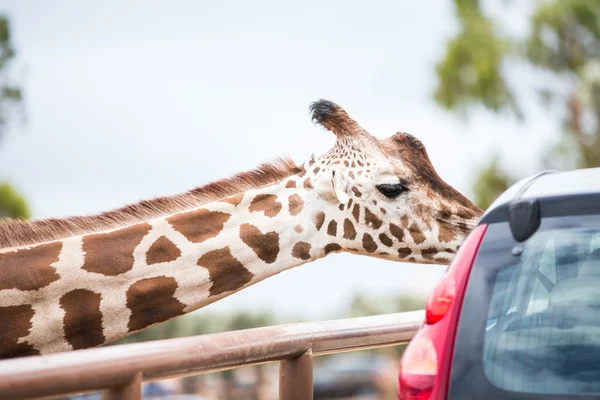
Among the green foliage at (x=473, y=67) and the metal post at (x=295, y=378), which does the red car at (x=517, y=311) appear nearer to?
the metal post at (x=295, y=378)

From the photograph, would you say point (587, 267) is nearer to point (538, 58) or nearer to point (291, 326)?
point (291, 326)

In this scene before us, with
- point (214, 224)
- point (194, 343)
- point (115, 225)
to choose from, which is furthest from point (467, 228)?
point (194, 343)

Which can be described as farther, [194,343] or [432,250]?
[432,250]

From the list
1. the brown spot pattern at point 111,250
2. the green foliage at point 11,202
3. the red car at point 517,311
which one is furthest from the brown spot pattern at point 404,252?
the green foliage at point 11,202

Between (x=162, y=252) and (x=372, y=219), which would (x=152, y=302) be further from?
(x=372, y=219)

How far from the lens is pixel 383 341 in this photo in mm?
4180

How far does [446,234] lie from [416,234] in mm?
195

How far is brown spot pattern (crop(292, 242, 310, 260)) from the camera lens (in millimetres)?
5445

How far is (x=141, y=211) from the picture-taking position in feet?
17.3

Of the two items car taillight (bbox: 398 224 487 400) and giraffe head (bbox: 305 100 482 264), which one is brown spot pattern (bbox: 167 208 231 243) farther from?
car taillight (bbox: 398 224 487 400)

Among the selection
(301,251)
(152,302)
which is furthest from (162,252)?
(301,251)

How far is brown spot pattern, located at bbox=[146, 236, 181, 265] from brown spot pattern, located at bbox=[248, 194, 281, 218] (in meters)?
0.61

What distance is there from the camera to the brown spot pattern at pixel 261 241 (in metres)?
5.28

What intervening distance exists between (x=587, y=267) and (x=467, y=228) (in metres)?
3.03
